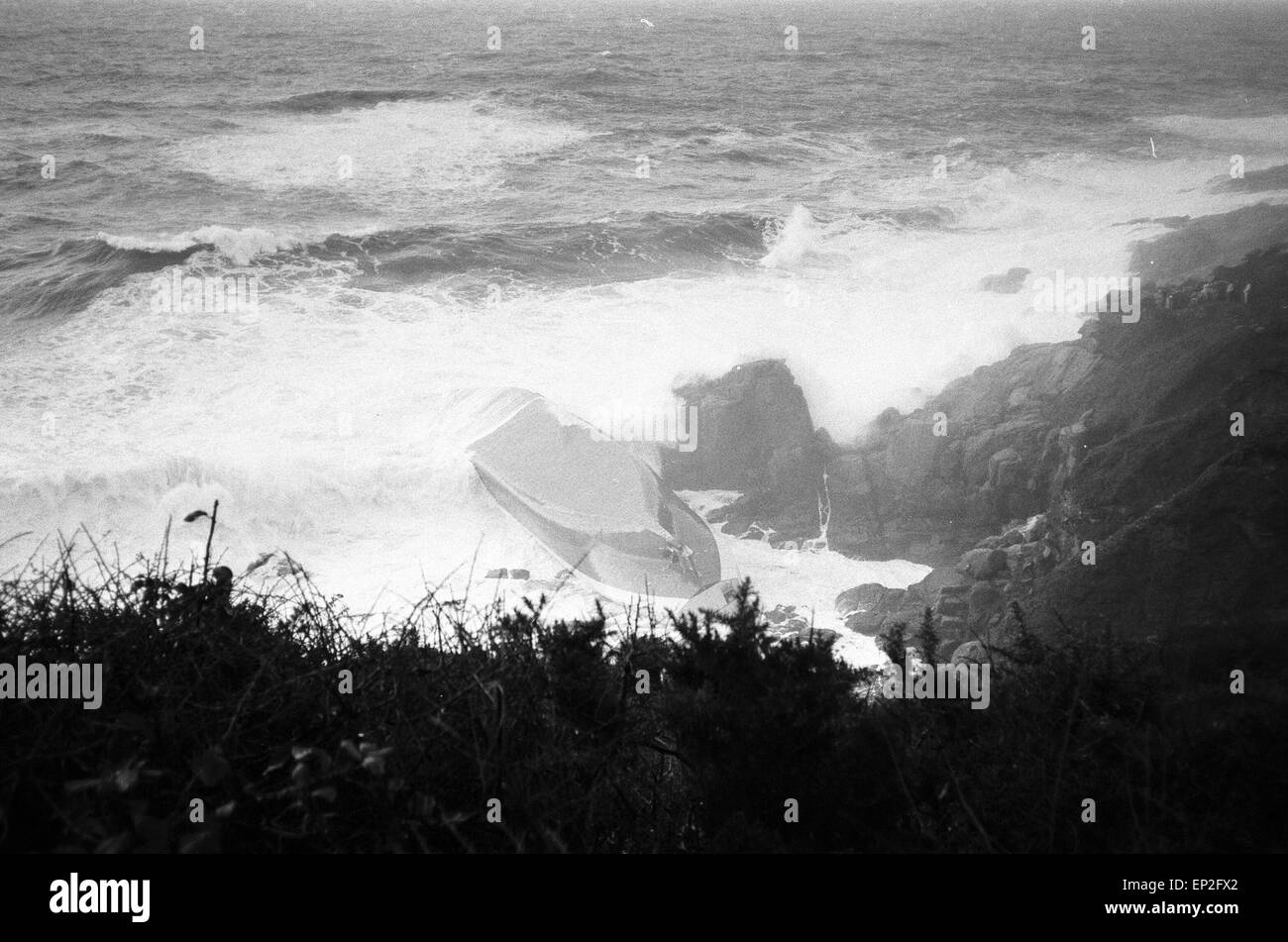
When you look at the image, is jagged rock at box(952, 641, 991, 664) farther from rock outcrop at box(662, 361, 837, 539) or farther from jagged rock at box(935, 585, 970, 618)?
rock outcrop at box(662, 361, 837, 539)

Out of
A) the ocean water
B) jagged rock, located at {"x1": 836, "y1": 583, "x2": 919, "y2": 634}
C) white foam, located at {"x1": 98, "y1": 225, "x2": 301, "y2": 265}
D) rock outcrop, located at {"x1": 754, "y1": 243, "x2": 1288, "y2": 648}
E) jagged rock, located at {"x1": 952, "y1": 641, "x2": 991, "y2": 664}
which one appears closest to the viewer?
jagged rock, located at {"x1": 952, "y1": 641, "x2": 991, "y2": 664}

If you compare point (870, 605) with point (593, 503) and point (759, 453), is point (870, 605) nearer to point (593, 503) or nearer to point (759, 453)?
point (759, 453)

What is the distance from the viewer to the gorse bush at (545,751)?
6.49 feet

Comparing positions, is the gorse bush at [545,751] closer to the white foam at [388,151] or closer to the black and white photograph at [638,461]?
the black and white photograph at [638,461]

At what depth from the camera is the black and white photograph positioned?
228 centimetres

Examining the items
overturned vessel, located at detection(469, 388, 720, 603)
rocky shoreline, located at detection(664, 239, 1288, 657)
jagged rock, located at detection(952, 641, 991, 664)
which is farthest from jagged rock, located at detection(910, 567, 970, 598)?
overturned vessel, located at detection(469, 388, 720, 603)

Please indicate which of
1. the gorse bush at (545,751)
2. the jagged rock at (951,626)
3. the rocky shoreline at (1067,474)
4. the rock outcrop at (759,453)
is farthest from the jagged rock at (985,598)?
the gorse bush at (545,751)

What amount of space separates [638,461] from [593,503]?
105 cm

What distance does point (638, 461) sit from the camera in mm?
10375

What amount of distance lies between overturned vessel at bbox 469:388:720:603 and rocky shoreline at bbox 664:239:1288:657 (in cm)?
57

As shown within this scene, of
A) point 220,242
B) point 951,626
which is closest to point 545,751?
point 951,626

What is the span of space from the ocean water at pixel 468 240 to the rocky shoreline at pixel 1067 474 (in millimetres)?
713
